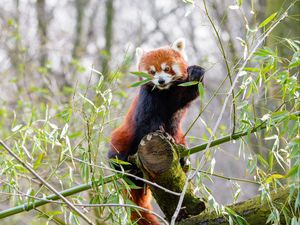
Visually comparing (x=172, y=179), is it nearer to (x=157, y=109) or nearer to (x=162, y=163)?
(x=162, y=163)

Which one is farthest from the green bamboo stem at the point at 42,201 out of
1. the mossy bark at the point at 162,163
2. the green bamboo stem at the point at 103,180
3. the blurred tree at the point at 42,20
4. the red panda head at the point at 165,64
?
the blurred tree at the point at 42,20

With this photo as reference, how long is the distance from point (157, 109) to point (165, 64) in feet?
1.31

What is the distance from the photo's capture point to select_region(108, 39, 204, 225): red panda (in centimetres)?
407

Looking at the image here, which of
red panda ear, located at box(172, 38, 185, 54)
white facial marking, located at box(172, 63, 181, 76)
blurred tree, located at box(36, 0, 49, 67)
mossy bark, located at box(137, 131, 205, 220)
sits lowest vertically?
blurred tree, located at box(36, 0, 49, 67)

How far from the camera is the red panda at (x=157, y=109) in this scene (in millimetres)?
4066

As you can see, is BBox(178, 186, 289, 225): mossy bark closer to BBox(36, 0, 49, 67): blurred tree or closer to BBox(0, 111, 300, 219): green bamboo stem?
BBox(0, 111, 300, 219): green bamboo stem

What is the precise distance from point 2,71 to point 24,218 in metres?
2.13

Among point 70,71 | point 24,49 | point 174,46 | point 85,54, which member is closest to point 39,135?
point 174,46

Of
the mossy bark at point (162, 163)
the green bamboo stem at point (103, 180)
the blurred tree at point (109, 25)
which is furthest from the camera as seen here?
the blurred tree at point (109, 25)

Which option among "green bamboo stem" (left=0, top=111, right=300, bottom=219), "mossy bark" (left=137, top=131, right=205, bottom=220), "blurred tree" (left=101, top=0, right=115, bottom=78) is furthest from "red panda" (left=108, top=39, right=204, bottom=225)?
"blurred tree" (left=101, top=0, right=115, bottom=78)

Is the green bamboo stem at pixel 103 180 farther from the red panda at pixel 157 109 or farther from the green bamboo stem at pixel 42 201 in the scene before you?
the red panda at pixel 157 109

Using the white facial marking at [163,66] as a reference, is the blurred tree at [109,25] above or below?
below

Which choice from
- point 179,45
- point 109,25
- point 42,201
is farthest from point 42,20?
point 42,201

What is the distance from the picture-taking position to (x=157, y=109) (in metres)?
4.08
